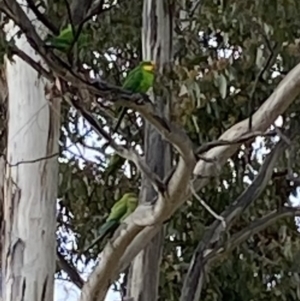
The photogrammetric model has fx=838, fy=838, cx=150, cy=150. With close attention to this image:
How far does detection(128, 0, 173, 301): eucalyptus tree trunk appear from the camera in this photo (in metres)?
3.21

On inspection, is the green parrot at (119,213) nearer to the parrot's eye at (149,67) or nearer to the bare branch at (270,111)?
the bare branch at (270,111)

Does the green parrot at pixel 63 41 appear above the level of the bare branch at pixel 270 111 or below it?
above

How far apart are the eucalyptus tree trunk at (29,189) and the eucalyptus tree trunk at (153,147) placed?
1.36 ft

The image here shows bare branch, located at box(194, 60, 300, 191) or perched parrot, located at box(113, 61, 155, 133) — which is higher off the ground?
perched parrot, located at box(113, 61, 155, 133)

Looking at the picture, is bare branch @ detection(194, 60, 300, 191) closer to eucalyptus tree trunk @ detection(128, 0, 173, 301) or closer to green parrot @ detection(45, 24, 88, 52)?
eucalyptus tree trunk @ detection(128, 0, 173, 301)

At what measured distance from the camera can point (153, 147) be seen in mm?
3240

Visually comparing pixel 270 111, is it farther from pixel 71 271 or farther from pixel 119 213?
pixel 71 271

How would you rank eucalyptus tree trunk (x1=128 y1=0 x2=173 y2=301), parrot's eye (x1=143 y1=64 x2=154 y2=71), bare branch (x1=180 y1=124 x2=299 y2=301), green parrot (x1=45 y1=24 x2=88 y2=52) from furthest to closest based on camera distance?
1. bare branch (x1=180 y1=124 x2=299 y2=301)
2. eucalyptus tree trunk (x1=128 y1=0 x2=173 y2=301)
3. parrot's eye (x1=143 y1=64 x2=154 y2=71)
4. green parrot (x1=45 y1=24 x2=88 y2=52)

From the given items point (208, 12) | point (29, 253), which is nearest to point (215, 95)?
point (208, 12)

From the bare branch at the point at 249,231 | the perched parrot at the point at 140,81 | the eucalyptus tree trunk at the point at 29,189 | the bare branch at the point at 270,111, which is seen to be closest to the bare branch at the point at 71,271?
the bare branch at the point at 249,231

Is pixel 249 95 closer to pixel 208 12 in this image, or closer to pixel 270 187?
pixel 208 12

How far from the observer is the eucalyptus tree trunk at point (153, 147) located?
321 centimetres

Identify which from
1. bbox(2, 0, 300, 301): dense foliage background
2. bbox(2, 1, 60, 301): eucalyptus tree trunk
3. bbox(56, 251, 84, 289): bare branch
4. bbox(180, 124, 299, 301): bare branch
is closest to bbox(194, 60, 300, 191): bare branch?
bbox(2, 0, 300, 301): dense foliage background

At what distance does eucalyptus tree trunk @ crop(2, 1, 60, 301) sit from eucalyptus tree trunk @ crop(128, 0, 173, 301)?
415mm
